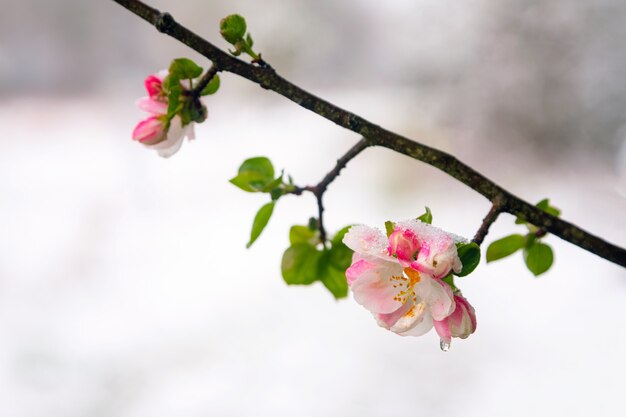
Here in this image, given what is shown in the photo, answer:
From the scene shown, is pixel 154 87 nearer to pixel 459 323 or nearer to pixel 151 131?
pixel 151 131

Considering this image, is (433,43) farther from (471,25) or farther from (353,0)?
(353,0)

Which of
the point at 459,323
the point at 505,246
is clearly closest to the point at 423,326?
the point at 459,323

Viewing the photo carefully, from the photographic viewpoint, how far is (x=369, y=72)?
1.24m

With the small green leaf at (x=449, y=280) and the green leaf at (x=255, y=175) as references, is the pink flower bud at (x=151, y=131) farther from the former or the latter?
the small green leaf at (x=449, y=280)

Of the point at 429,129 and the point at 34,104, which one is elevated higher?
the point at 34,104

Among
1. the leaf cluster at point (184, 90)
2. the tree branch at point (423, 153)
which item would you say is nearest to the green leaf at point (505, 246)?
the tree branch at point (423, 153)

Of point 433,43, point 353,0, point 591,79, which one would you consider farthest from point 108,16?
point 591,79

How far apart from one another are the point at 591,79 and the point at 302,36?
1.71 ft

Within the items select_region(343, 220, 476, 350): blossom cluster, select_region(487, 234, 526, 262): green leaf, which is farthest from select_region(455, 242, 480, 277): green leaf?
select_region(487, 234, 526, 262): green leaf

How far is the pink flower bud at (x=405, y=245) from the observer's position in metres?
0.31

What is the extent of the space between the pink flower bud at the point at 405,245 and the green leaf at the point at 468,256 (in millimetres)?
21

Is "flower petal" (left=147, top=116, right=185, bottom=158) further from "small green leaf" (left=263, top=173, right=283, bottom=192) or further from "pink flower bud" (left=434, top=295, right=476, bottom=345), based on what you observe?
"pink flower bud" (left=434, top=295, right=476, bottom=345)

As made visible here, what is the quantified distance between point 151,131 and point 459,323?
0.21m

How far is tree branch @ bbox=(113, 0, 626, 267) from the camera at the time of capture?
1.04 feet
